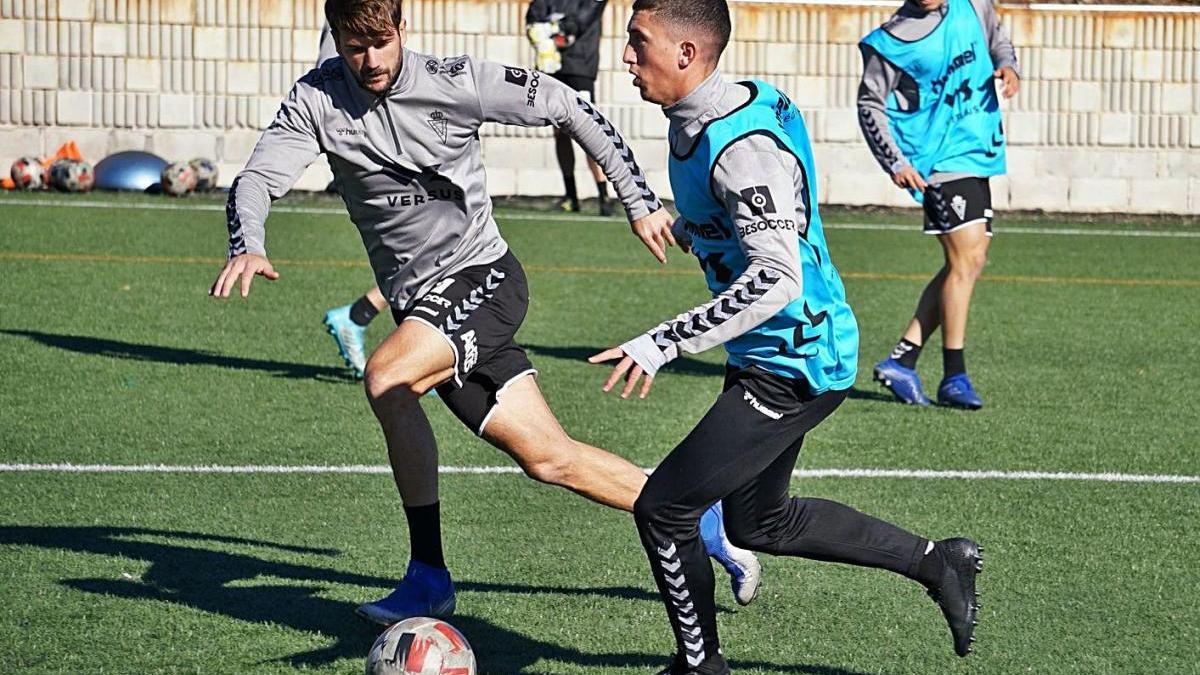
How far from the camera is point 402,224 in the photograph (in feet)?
17.2

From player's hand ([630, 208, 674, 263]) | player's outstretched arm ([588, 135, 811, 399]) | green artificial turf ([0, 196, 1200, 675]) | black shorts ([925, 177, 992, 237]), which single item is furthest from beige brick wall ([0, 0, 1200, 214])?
player's outstretched arm ([588, 135, 811, 399])

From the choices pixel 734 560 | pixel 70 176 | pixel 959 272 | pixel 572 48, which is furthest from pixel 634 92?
pixel 734 560

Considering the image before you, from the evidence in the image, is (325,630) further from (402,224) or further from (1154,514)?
(1154,514)

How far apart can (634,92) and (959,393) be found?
10972 mm

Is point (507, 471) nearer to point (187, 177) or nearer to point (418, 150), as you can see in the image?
point (418, 150)

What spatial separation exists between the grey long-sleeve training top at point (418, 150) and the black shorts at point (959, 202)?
143 inches

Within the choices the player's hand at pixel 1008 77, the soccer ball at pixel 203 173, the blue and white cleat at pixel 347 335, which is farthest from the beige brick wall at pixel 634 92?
the blue and white cleat at pixel 347 335

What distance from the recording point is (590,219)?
55.9 feet

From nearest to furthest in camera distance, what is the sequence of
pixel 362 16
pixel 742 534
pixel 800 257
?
pixel 800 257, pixel 742 534, pixel 362 16

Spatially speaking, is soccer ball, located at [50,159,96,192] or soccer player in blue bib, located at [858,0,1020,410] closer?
soccer player in blue bib, located at [858,0,1020,410]

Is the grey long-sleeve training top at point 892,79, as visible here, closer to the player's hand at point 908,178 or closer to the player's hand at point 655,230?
the player's hand at point 908,178

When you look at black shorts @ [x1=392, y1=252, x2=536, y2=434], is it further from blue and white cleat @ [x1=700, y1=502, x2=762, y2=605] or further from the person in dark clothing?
the person in dark clothing

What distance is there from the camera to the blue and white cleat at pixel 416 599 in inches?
195

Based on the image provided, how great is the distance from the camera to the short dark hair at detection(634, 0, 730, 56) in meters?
4.34
